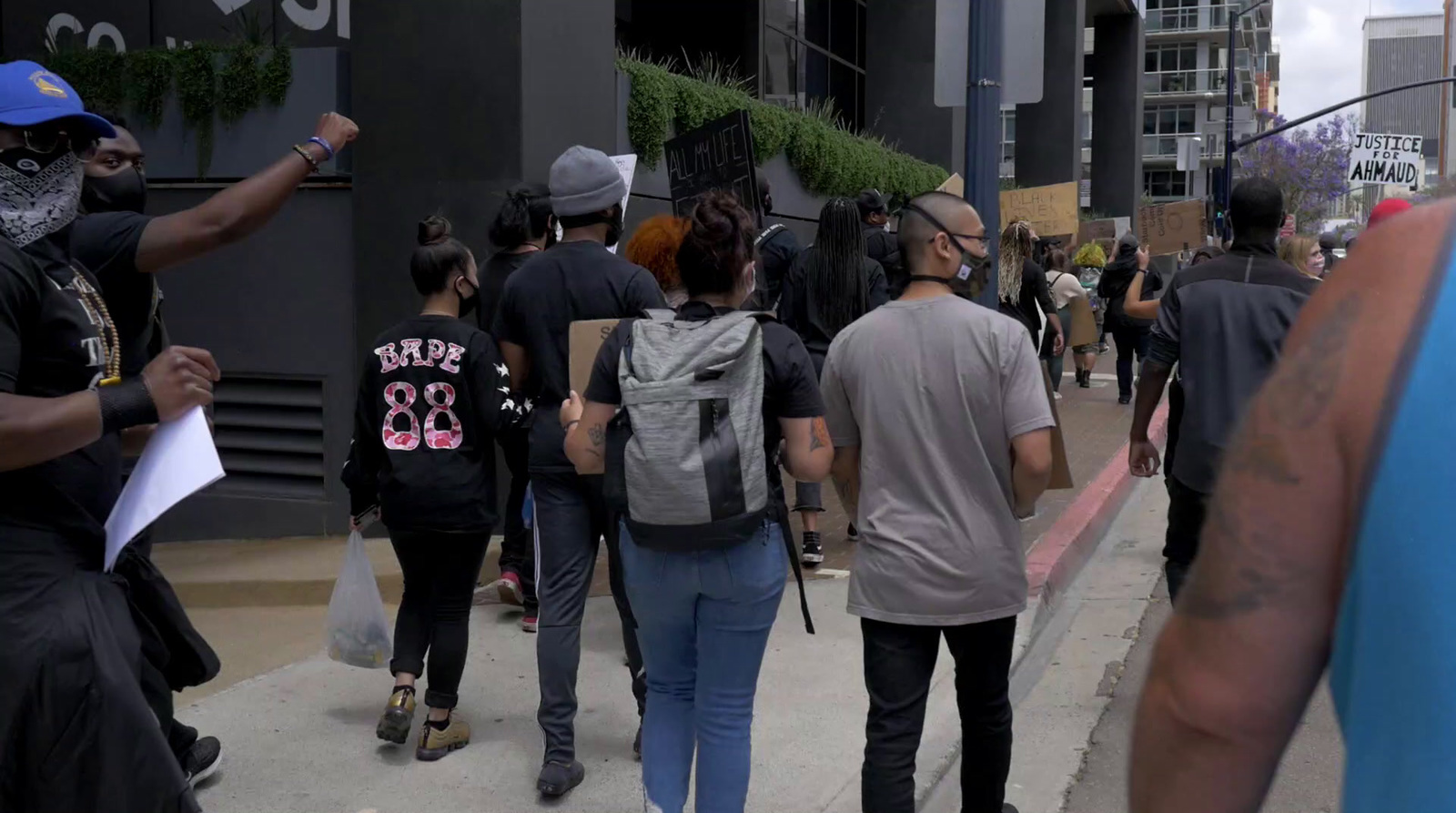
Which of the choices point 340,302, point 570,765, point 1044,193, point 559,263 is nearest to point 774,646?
point 570,765

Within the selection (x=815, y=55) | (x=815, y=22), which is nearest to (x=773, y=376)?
(x=815, y=55)

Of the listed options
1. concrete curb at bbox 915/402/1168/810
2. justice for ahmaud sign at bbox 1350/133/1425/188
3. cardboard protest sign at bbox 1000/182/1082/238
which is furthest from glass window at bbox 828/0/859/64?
justice for ahmaud sign at bbox 1350/133/1425/188

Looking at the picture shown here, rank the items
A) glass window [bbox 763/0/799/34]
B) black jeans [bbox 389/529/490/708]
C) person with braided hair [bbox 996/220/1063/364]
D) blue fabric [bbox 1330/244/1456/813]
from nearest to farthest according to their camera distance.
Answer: blue fabric [bbox 1330/244/1456/813]
black jeans [bbox 389/529/490/708]
person with braided hair [bbox 996/220/1063/364]
glass window [bbox 763/0/799/34]

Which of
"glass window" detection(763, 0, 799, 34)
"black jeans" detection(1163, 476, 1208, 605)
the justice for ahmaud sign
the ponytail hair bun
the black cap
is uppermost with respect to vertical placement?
"glass window" detection(763, 0, 799, 34)

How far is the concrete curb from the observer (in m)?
5.26

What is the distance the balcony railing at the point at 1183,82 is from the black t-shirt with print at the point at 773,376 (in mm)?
83520

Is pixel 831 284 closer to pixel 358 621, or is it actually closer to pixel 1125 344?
pixel 358 621

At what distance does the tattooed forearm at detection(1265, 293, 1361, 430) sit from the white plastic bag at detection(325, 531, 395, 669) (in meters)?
4.13

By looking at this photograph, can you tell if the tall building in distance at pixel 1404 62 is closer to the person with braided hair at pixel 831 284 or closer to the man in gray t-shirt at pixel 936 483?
the person with braided hair at pixel 831 284

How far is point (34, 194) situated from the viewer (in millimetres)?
2734

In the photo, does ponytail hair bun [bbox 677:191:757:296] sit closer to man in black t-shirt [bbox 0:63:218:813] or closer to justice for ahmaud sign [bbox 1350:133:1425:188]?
man in black t-shirt [bbox 0:63:218:813]

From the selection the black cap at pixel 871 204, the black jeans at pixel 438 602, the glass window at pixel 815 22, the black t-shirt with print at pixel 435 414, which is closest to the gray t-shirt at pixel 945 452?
the black t-shirt with print at pixel 435 414

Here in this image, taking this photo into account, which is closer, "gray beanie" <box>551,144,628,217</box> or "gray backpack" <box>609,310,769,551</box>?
"gray backpack" <box>609,310,769,551</box>

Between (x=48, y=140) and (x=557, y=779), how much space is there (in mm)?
2688
